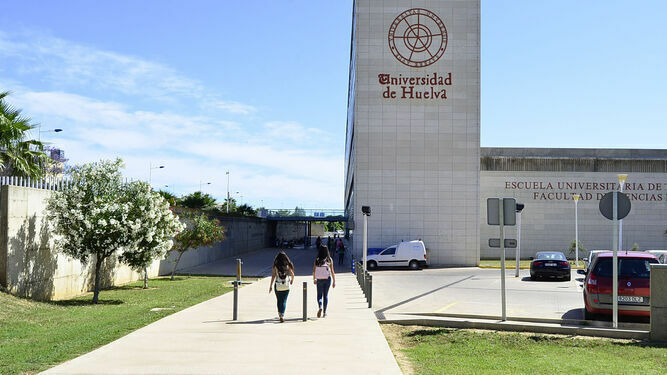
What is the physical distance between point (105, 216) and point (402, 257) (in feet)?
63.2

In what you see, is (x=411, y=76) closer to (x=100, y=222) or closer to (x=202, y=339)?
(x=100, y=222)

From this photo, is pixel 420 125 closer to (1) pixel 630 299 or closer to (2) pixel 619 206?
(1) pixel 630 299

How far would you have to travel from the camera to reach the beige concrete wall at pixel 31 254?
15.7 metres

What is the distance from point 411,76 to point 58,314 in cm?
2811

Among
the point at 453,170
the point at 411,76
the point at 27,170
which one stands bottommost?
the point at 27,170

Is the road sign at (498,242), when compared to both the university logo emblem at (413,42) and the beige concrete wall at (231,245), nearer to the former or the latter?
the beige concrete wall at (231,245)

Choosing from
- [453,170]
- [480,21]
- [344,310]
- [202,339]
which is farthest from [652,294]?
[480,21]

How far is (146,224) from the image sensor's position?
1914cm

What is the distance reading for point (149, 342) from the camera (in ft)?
31.2

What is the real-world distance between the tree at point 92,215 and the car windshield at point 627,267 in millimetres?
13358

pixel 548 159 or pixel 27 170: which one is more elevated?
pixel 548 159

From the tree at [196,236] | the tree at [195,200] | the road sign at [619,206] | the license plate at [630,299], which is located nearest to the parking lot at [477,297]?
the license plate at [630,299]

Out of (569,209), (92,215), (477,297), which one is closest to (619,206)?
(477,297)

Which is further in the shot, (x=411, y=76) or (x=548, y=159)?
(x=548, y=159)
